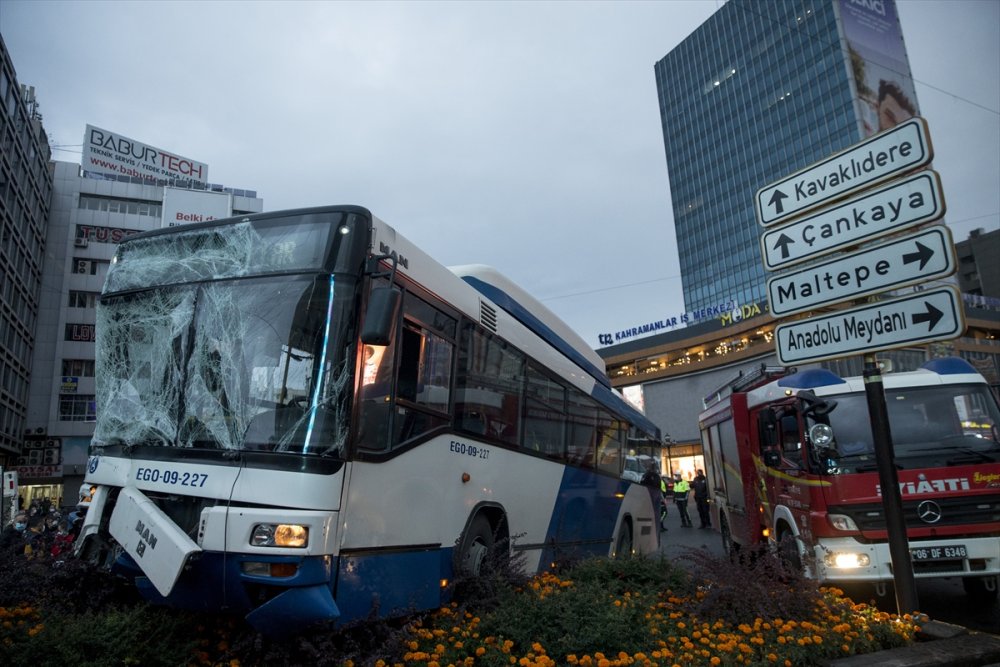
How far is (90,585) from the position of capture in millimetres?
5250

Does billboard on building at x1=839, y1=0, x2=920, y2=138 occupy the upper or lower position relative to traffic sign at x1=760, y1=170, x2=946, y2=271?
upper

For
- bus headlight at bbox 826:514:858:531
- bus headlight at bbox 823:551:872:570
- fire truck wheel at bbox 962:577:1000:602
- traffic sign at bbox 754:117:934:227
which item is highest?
traffic sign at bbox 754:117:934:227

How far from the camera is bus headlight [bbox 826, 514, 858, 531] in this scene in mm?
7348

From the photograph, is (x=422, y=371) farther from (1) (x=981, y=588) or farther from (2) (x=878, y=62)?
(2) (x=878, y=62)

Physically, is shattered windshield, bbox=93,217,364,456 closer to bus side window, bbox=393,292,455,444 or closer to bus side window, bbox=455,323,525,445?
bus side window, bbox=393,292,455,444

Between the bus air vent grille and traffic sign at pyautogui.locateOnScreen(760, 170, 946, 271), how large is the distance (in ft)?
9.07

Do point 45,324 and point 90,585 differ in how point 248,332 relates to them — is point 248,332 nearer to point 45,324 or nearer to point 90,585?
point 90,585

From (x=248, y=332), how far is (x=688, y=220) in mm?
103945

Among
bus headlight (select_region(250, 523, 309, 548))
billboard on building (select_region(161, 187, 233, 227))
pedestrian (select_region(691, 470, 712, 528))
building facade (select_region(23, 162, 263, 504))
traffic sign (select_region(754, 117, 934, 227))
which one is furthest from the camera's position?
building facade (select_region(23, 162, 263, 504))

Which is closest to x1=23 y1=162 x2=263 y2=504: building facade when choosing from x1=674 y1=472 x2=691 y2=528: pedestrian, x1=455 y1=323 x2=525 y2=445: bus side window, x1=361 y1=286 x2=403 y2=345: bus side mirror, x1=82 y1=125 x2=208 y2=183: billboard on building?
x1=82 y1=125 x2=208 y2=183: billboard on building

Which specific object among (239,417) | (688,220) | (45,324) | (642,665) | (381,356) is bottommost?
(642,665)

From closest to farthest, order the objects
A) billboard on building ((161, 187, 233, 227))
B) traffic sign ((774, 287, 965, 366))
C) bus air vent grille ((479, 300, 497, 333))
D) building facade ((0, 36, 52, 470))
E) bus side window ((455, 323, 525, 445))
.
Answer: traffic sign ((774, 287, 965, 366))
bus side window ((455, 323, 525, 445))
bus air vent grille ((479, 300, 497, 333))
building facade ((0, 36, 52, 470))
billboard on building ((161, 187, 233, 227))

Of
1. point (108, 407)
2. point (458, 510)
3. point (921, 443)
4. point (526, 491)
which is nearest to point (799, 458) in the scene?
point (921, 443)

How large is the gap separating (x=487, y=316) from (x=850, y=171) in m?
3.58
